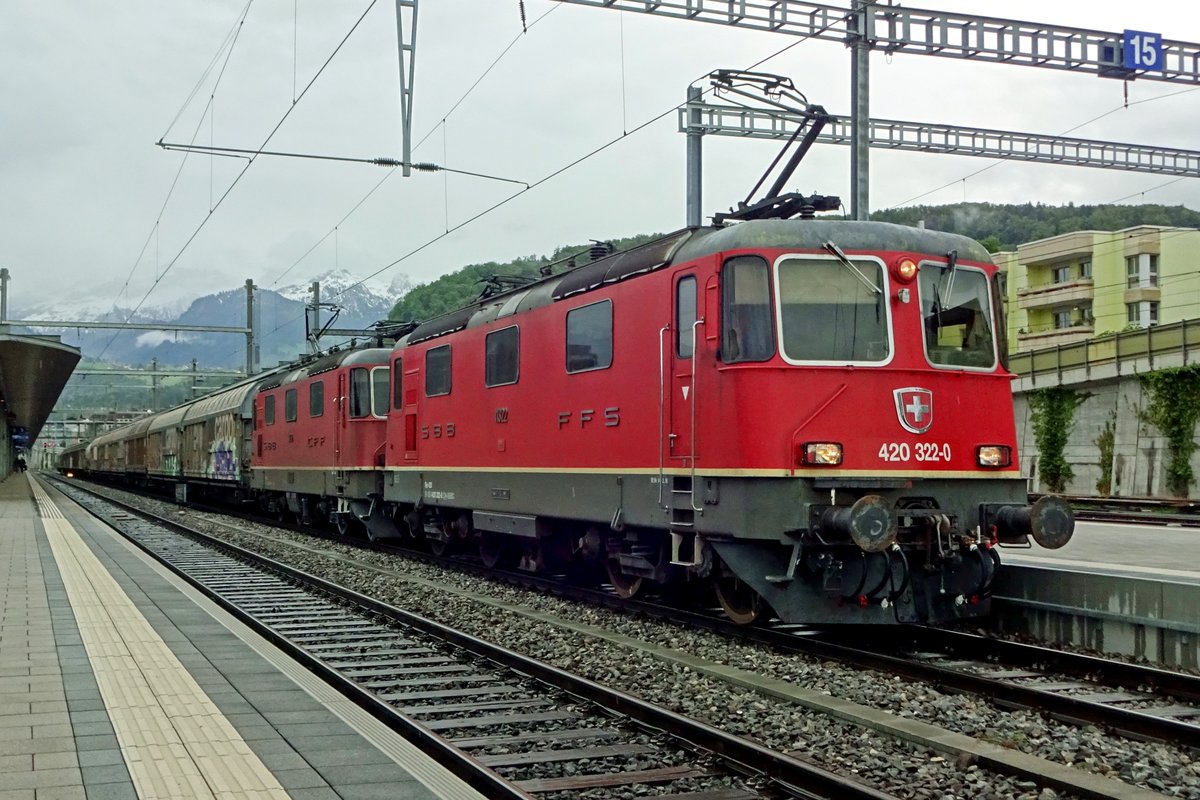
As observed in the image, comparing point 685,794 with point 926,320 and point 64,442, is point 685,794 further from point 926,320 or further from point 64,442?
point 64,442

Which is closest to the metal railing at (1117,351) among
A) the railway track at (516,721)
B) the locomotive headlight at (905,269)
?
the locomotive headlight at (905,269)

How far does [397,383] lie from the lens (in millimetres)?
19156

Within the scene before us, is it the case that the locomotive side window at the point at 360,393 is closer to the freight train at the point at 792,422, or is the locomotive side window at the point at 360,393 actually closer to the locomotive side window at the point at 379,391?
the locomotive side window at the point at 379,391

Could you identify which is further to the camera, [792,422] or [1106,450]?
[1106,450]

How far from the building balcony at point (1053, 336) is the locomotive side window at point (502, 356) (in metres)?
46.3

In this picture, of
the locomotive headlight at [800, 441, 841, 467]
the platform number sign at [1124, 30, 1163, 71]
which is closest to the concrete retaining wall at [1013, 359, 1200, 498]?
the platform number sign at [1124, 30, 1163, 71]

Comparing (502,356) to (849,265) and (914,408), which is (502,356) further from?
(914,408)

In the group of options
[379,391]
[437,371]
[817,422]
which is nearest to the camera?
[817,422]

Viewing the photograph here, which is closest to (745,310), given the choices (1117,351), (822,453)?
(822,453)

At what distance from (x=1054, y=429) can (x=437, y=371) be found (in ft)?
84.6

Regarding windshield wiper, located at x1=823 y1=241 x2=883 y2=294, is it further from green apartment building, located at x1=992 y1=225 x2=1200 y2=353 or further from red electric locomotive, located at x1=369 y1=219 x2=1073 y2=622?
green apartment building, located at x1=992 y1=225 x2=1200 y2=353

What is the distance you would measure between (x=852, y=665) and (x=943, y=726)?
6.18ft

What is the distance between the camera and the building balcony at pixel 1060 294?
55.8m

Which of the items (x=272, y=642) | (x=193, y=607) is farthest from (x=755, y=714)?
(x=193, y=607)
